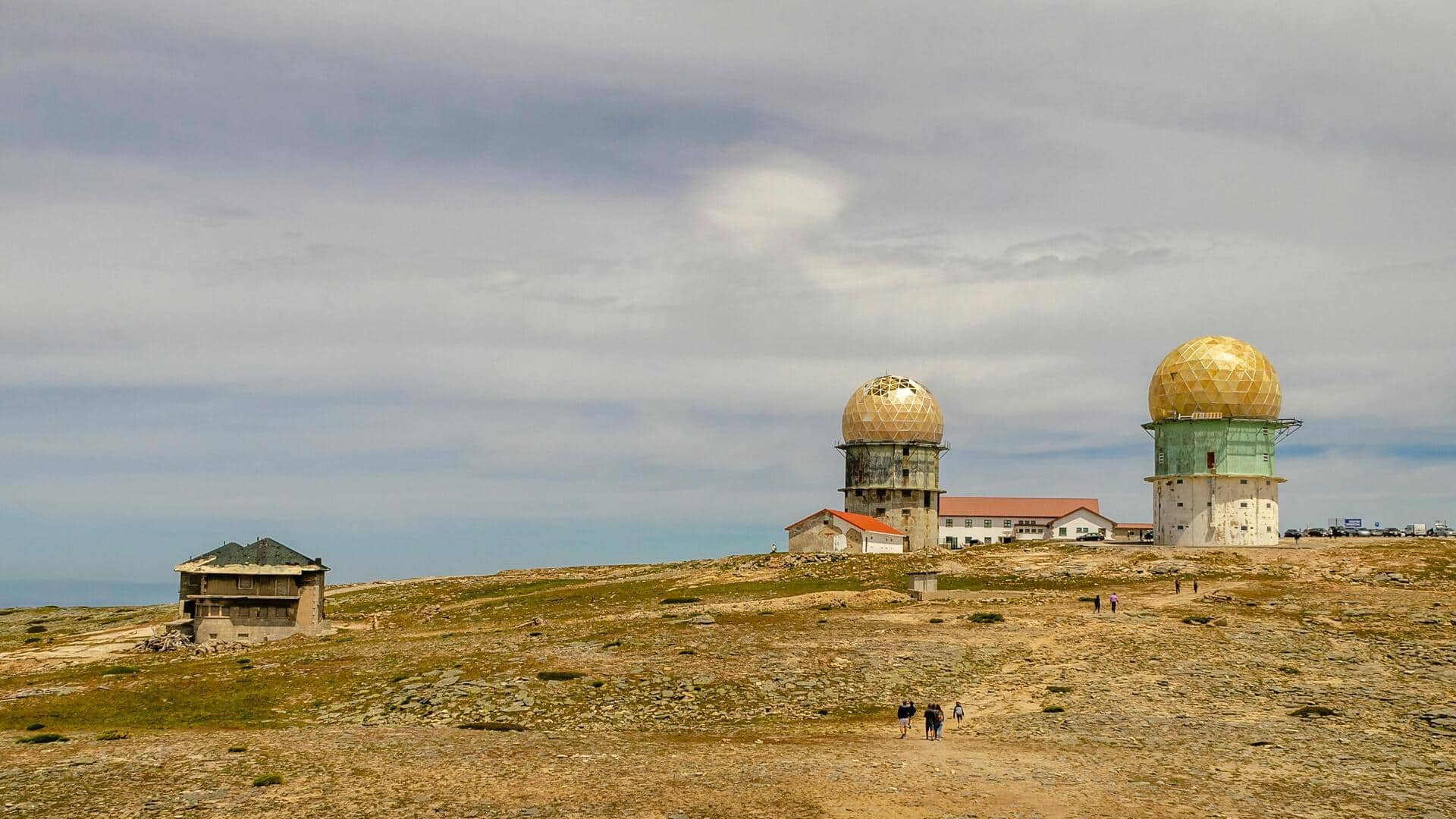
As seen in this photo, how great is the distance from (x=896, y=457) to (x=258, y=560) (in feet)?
173

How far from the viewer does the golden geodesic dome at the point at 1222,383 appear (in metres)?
83.1

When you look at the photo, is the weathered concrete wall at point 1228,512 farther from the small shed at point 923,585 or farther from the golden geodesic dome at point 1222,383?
the small shed at point 923,585

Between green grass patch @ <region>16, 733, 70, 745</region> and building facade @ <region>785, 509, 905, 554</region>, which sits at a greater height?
building facade @ <region>785, 509, 905, 554</region>

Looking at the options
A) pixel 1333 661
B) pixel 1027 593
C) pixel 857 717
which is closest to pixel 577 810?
pixel 857 717

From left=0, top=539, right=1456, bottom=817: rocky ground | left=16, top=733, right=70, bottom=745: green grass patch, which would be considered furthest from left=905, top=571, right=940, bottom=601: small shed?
left=16, top=733, right=70, bottom=745: green grass patch

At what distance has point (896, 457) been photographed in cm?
10462

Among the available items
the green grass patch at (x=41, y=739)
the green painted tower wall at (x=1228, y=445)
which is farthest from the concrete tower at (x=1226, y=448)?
the green grass patch at (x=41, y=739)

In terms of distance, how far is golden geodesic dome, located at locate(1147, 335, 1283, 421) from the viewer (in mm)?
83125

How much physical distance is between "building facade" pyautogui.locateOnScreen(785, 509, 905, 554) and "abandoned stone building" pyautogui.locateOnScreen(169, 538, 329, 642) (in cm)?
→ 3681

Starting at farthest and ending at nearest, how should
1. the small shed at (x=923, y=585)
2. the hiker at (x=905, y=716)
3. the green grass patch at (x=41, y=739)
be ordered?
Result: the small shed at (x=923, y=585) < the green grass patch at (x=41, y=739) < the hiker at (x=905, y=716)

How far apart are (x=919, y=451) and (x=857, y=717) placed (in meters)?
62.2

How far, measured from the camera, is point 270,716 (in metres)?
46.0

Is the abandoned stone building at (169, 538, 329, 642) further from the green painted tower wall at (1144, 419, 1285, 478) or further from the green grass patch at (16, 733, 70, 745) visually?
the green painted tower wall at (1144, 419, 1285, 478)

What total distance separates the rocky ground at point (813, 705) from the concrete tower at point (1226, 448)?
5.78 metres
